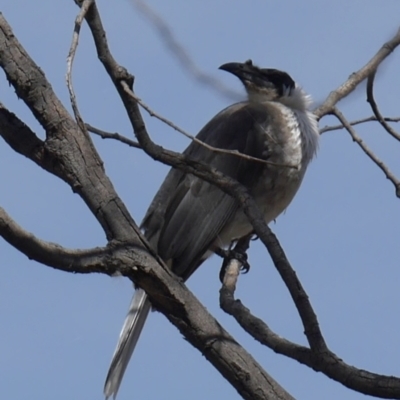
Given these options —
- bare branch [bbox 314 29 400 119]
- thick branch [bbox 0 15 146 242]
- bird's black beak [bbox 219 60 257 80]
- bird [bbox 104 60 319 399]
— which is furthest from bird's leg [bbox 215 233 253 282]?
thick branch [bbox 0 15 146 242]

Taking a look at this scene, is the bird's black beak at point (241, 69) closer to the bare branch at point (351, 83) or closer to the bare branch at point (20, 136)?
the bare branch at point (351, 83)

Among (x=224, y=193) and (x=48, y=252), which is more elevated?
(x=224, y=193)

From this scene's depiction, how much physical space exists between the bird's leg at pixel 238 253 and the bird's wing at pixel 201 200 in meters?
0.13

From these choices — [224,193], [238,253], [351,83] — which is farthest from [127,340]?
[351,83]

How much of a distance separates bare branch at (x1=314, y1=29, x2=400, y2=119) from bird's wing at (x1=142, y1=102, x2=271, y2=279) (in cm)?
41

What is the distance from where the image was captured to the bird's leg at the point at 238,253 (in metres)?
5.28

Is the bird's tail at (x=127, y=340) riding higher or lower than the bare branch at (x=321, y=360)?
higher

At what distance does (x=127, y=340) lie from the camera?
5.30 m

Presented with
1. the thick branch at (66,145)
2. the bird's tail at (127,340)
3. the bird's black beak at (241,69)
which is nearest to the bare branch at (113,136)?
the thick branch at (66,145)

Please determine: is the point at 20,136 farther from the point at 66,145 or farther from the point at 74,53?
the point at 74,53

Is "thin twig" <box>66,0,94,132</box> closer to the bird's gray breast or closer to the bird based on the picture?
the bird

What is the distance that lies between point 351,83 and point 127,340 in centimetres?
207

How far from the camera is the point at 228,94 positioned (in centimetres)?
318

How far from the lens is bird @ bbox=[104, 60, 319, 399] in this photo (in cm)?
557
